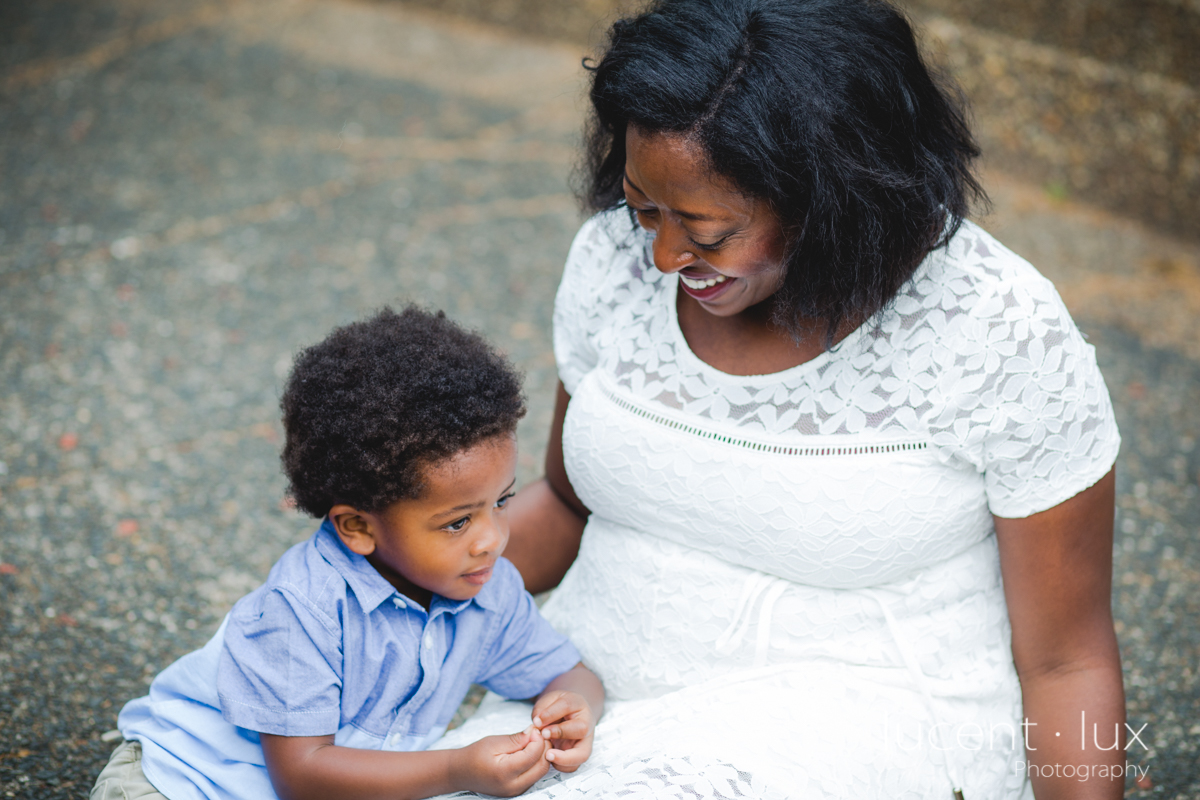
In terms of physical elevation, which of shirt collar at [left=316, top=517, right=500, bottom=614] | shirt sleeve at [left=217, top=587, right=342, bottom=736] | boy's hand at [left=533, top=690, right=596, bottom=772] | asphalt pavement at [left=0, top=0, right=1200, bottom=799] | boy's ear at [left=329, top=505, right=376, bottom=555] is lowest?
asphalt pavement at [left=0, top=0, right=1200, bottom=799]

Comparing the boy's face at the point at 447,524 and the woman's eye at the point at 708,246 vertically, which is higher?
the woman's eye at the point at 708,246

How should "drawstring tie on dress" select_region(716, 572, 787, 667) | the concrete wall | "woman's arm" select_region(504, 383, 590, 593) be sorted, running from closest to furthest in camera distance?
"drawstring tie on dress" select_region(716, 572, 787, 667) < "woman's arm" select_region(504, 383, 590, 593) < the concrete wall

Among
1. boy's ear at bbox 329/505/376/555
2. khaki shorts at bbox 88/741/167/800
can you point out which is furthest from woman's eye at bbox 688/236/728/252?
khaki shorts at bbox 88/741/167/800

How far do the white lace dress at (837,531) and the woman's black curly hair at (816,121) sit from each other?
0.10m

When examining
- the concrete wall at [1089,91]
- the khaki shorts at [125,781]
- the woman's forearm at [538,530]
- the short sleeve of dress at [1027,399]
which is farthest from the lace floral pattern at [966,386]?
the concrete wall at [1089,91]

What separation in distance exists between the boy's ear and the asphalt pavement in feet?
2.59

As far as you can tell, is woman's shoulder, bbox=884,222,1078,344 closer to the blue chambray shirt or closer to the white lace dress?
the white lace dress

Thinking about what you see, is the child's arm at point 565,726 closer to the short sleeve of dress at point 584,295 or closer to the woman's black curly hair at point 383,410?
the woman's black curly hair at point 383,410

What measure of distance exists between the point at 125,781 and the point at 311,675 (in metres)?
0.35

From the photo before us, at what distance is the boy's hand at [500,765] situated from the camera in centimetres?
148

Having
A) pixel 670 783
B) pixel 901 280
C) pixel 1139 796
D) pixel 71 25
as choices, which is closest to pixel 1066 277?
pixel 1139 796

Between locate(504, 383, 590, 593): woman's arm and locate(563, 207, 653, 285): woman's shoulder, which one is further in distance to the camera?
locate(504, 383, 590, 593): woman's arm

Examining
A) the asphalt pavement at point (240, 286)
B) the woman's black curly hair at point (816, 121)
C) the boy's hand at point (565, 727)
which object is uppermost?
the woman's black curly hair at point (816, 121)

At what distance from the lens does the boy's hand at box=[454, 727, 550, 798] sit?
4.86 ft
